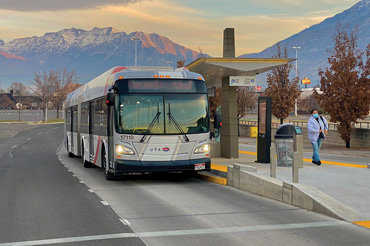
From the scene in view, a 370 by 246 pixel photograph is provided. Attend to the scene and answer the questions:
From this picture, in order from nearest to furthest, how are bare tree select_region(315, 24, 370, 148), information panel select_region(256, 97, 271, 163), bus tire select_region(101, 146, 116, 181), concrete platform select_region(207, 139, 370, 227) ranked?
concrete platform select_region(207, 139, 370, 227), bus tire select_region(101, 146, 116, 181), information panel select_region(256, 97, 271, 163), bare tree select_region(315, 24, 370, 148)

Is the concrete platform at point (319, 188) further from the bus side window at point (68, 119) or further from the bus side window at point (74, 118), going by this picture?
the bus side window at point (68, 119)

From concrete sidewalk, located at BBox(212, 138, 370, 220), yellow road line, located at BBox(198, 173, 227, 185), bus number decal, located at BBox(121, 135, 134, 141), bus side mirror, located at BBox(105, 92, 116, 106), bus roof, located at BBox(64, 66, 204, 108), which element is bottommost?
yellow road line, located at BBox(198, 173, 227, 185)

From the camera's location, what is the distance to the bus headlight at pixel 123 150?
1405cm

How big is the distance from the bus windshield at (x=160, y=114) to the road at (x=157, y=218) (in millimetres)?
1543

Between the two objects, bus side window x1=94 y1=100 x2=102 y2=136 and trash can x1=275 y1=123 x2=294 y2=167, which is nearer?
trash can x1=275 y1=123 x2=294 y2=167

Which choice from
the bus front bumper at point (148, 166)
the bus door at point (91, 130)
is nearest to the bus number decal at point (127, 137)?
the bus front bumper at point (148, 166)

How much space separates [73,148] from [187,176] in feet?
34.3

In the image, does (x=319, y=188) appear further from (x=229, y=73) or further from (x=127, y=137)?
(x=229, y=73)

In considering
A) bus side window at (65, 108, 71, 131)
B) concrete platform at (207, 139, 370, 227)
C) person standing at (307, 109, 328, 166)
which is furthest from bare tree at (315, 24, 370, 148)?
concrete platform at (207, 139, 370, 227)

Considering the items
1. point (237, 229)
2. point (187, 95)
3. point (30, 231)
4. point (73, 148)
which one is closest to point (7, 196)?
point (30, 231)

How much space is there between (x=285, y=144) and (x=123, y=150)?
216 inches

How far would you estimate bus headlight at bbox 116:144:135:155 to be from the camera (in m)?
14.0

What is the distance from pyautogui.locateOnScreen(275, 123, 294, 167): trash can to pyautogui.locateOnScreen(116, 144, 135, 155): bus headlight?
17.0 feet

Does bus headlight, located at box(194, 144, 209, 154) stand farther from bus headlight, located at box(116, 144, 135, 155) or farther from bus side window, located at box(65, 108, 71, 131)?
bus side window, located at box(65, 108, 71, 131)
